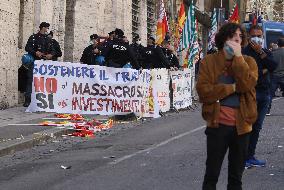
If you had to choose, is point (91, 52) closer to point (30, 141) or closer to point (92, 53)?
point (92, 53)

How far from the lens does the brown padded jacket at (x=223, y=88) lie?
6.34 m

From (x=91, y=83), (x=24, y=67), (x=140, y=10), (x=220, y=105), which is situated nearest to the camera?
(x=220, y=105)

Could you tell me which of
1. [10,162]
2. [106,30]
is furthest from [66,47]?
[10,162]

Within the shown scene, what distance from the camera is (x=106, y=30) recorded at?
101 feet

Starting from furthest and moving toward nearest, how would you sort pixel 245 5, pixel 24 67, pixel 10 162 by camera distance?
pixel 245 5 < pixel 24 67 < pixel 10 162

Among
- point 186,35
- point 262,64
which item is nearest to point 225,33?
point 262,64

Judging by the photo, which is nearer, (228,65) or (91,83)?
(228,65)

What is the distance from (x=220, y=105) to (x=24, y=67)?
13.9 metres

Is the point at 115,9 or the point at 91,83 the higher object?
the point at 115,9

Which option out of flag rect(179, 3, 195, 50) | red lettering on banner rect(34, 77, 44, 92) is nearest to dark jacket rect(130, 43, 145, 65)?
red lettering on banner rect(34, 77, 44, 92)

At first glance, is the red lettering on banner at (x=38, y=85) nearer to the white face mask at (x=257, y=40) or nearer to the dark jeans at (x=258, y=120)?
the dark jeans at (x=258, y=120)

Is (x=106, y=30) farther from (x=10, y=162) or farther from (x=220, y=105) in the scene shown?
(x=220, y=105)

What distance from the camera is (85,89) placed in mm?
17297

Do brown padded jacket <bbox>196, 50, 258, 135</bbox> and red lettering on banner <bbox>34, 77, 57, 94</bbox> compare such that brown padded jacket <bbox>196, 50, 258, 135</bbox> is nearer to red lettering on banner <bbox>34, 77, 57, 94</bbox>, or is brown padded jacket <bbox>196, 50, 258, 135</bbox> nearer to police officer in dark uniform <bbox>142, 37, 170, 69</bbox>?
red lettering on banner <bbox>34, 77, 57, 94</bbox>
